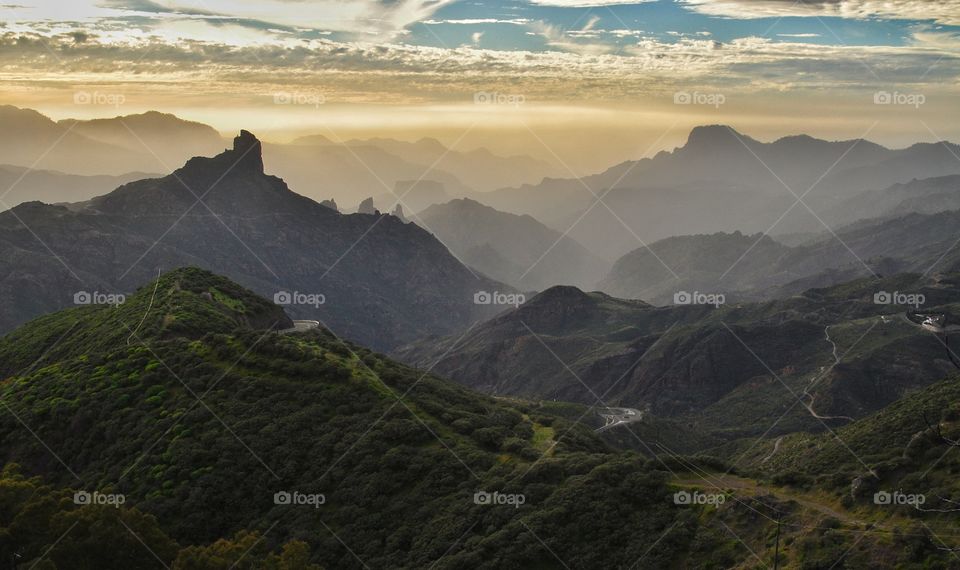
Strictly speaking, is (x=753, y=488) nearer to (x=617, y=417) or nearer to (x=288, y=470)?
(x=288, y=470)

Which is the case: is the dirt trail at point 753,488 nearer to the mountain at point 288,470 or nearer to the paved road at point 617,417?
the mountain at point 288,470

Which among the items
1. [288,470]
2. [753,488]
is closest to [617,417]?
[753,488]

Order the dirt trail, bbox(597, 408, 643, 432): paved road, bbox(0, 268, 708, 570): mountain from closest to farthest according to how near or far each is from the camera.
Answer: bbox(0, 268, 708, 570): mountain < the dirt trail < bbox(597, 408, 643, 432): paved road

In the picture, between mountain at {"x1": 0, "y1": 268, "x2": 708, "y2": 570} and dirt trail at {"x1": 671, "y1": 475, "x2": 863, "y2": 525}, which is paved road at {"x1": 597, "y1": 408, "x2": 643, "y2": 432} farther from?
dirt trail at {"x1": 671, "y1": 475, "x2": 863, "y2": 525}

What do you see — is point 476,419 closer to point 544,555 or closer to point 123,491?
point 544,555

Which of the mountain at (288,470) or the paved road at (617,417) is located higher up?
the mountain at (288,470)

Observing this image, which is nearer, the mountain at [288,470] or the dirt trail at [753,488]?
the mountain at [288,470]

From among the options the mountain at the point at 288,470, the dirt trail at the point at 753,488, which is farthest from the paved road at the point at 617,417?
the dirt trail at the point at 753,488

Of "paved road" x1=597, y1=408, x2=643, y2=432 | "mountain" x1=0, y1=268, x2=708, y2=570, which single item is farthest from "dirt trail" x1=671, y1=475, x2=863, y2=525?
"paved road" x1=597, y1=408, x2=643, y2=432
